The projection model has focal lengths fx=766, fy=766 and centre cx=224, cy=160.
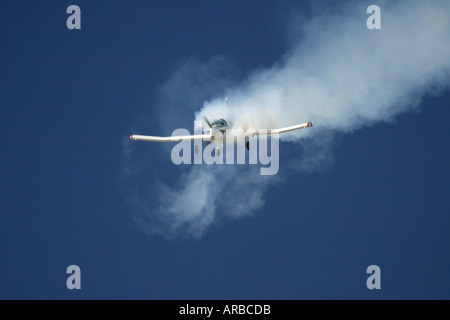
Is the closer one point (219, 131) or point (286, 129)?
point (219, 131)

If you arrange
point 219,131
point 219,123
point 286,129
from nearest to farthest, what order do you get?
point 219,131
point 219,123
point 286,129

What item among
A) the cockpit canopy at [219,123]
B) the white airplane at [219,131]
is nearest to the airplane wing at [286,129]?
the white airplane at [219,131]

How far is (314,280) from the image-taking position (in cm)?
11550

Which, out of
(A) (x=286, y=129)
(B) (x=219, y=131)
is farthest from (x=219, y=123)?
(A) (x=286, y=129)

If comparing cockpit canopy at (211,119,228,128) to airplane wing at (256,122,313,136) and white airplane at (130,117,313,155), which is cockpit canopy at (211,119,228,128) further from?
airplane wing at (256,122,313,136)

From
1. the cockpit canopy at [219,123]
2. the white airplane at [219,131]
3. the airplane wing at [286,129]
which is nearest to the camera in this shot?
the airplane wing at [286,129]

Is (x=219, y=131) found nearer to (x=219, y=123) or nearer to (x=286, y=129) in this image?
(x=219, y=123)

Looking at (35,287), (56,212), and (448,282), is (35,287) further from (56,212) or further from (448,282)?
(448,282)

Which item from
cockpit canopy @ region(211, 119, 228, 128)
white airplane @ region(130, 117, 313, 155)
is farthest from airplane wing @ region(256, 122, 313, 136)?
cockpit canopy @ region(211, 119, 228, 128)

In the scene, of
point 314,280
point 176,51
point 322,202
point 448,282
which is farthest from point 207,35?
point 448,282

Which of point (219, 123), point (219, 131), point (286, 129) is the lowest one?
point (219, 131)

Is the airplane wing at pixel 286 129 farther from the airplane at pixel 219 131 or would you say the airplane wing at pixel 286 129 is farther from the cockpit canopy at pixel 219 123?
the cockpit canopy at pixel 219 123
